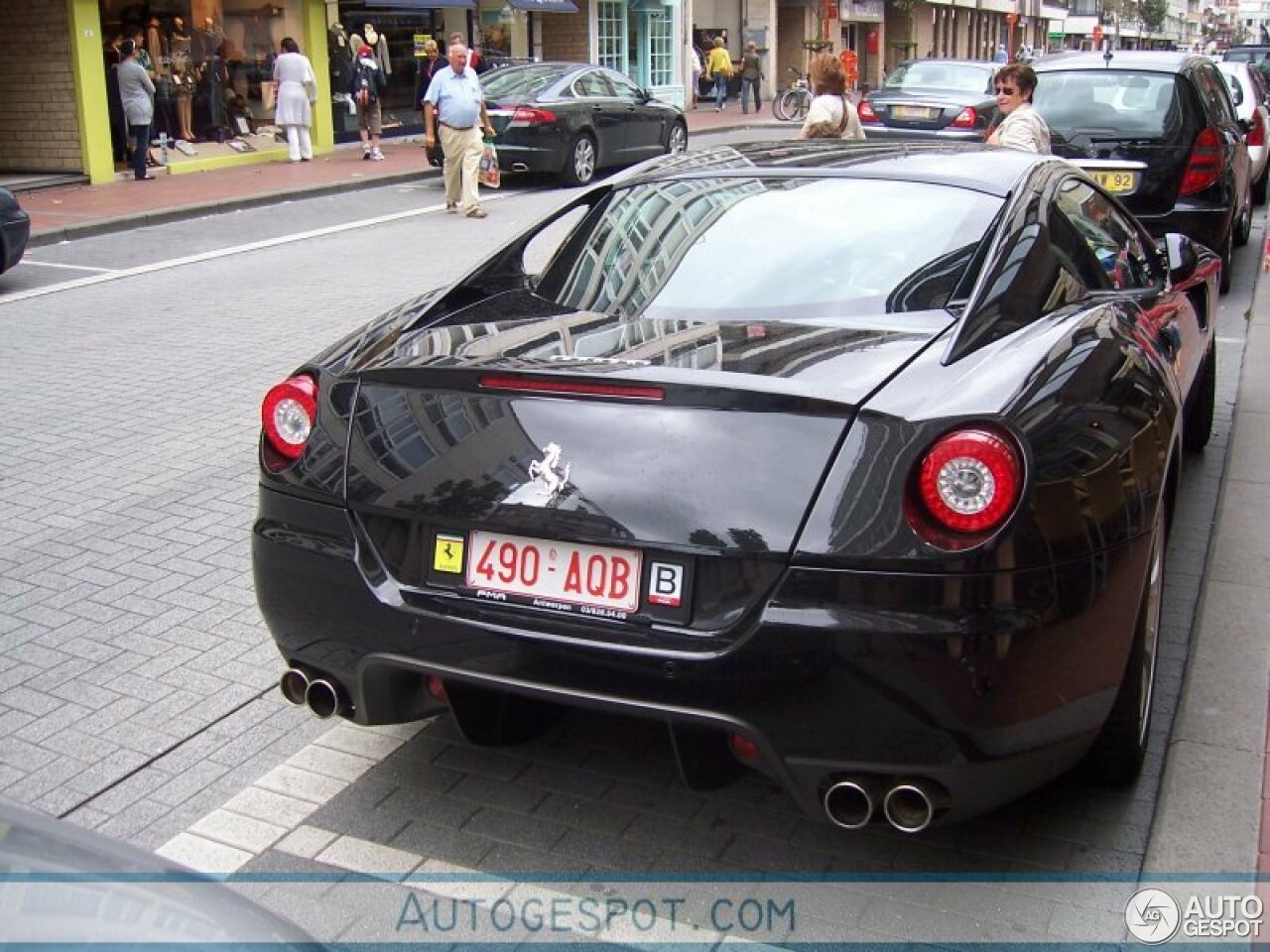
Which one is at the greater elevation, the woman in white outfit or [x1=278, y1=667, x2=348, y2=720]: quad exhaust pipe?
the woman in white outfit

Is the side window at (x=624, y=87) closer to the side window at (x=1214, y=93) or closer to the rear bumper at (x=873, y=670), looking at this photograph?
the side window at (x=1214, y=93)

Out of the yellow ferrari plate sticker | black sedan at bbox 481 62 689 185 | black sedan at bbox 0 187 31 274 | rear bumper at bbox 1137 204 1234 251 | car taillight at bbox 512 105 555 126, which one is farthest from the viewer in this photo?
black sedan at bbox 481 62 689 185

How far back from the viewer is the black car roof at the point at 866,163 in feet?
13.8

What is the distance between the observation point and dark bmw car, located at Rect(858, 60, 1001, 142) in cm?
1855

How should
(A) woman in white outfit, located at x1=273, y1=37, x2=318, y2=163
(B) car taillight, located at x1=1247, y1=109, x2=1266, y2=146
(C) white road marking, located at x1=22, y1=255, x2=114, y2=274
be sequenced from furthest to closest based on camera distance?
(A) woman in white outfit, located at x1=273, y1=37, x2=318, y2=163 → (B) car taillight, located at x1=1247, y1=109, x2=1266, y2=146 → (C) white road marking, located at x1=22, y1=255, x2=114, y2=274

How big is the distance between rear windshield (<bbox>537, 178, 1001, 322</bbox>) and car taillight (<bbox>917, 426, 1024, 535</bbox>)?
77cm

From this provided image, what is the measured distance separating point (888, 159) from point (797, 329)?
3.69 ft

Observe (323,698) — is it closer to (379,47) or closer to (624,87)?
(624,87)

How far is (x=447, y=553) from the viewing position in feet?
10.7

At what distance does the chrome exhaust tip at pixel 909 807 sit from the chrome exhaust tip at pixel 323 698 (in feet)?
4.28

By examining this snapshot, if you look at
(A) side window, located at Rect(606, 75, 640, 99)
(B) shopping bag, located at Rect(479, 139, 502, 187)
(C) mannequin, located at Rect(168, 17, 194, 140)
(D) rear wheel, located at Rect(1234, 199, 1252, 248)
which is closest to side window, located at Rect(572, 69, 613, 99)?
(A) side window, located at Rect(606, 75, 640, 99)

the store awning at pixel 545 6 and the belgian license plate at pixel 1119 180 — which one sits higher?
the store awning at pixel 545 6

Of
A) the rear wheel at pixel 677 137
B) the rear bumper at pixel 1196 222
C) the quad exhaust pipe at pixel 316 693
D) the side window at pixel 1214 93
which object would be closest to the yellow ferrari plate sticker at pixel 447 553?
the quad exhaust pipe at pixel 316 693

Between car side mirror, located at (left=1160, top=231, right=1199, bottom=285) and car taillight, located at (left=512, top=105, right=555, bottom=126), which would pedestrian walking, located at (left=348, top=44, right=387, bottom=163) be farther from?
car side mirror, located at (left=1160, top=231, right=1199, bottom=285)
